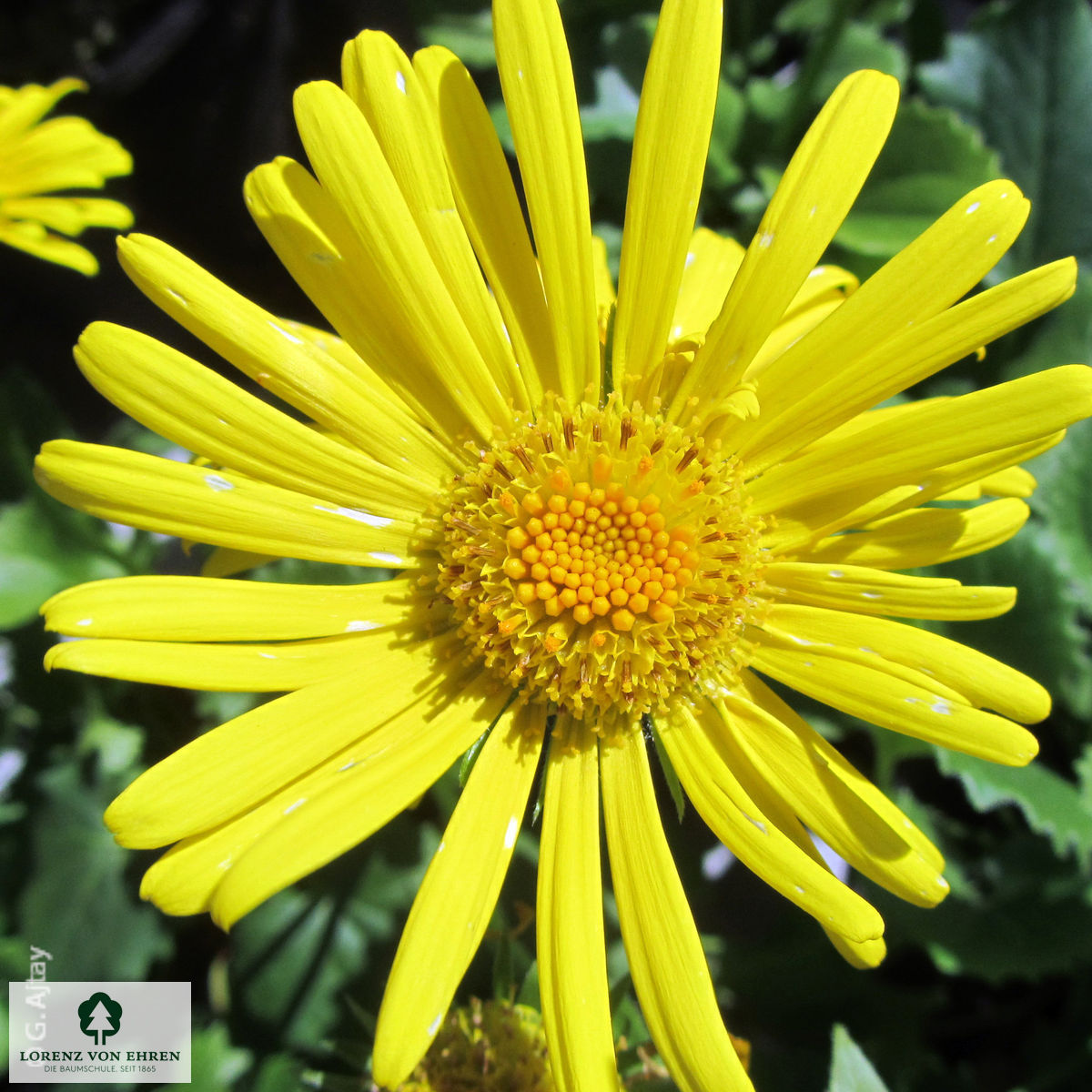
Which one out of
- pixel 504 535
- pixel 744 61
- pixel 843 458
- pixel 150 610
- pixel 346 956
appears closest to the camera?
pixel 150 610

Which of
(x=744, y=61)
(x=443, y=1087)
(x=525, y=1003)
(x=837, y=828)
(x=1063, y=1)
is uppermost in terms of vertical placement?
(x=744, y=61)

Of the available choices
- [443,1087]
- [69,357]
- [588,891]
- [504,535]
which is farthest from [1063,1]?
[69,357]

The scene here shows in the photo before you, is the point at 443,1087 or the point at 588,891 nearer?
the point at 588,891

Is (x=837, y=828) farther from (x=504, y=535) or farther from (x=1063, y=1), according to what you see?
(x=1063, y=1)

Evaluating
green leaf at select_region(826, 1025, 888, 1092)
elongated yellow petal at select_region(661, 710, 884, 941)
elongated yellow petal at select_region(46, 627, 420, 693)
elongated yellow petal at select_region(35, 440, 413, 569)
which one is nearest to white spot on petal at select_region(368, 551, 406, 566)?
elongated yellow petal at select_region(35, 440, 413, 569)

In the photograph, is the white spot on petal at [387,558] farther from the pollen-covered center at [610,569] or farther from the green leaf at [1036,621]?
the green leaf at [1036,621]

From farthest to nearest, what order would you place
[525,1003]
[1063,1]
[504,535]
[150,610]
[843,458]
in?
[1063,1], [525,1003], [504,535], [843,458], [150,610]

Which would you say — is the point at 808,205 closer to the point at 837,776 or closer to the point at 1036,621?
the point at 837,776

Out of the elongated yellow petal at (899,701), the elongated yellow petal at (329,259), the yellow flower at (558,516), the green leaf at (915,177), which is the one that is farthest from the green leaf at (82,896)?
the green leaf at (915,177)
